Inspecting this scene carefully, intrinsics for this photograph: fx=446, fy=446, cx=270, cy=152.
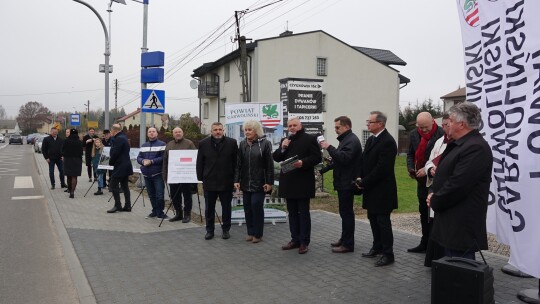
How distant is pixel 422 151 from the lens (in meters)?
6.04

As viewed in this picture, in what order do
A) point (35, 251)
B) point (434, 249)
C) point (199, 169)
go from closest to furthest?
point (434, 249) → point (35, 251) → point (199, 169)

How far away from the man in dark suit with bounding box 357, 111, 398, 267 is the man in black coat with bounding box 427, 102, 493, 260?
1590 millimetres

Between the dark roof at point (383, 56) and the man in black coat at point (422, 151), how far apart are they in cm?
3397

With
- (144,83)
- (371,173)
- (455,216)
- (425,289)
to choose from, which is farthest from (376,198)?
(144,83)

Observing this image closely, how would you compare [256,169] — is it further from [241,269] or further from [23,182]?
[23,182]

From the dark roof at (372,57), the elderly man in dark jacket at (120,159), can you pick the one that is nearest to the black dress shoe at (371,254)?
the elderly man in dark jacket at (120,159)

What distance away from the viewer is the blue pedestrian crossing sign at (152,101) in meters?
11.6

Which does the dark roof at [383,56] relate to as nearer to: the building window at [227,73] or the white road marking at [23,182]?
the building window at [227,73]

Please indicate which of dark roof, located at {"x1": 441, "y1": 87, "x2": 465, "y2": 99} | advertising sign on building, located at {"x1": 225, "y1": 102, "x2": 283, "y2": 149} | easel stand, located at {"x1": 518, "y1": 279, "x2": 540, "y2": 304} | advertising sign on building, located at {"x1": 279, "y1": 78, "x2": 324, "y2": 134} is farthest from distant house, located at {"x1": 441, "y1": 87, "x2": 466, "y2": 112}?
easel stand, located at {"x1": 518, "y1": 279, "x2": 540, "y2": 304}

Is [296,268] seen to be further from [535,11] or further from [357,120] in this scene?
[357,120]

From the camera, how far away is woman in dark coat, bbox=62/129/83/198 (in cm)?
1248

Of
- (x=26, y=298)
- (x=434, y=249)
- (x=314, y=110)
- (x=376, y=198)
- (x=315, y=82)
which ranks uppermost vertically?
(x=315, y=82)

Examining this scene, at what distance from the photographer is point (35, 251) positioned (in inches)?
273

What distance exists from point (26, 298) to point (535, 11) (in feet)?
19.5
